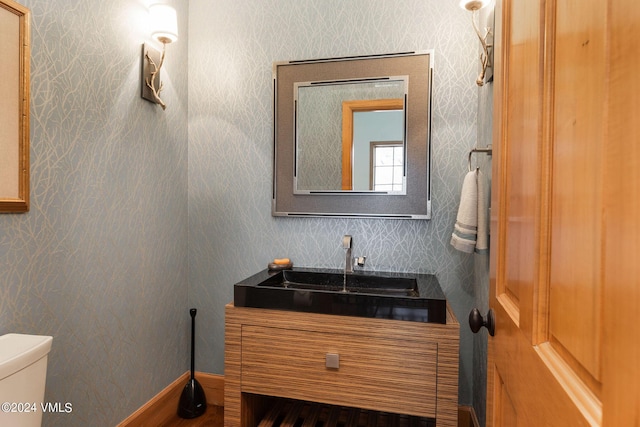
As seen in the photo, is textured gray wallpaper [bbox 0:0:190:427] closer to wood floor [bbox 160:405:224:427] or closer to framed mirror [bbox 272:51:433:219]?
wood floor [bbox 160:405:224:427]

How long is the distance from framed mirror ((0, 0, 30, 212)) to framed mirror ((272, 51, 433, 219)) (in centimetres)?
113

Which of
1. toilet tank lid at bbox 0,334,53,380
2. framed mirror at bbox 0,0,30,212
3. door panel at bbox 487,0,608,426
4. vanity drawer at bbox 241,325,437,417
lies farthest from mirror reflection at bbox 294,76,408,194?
toilet tank lid at bbox 0,334,53,380

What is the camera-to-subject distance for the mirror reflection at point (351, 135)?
193 centimetres

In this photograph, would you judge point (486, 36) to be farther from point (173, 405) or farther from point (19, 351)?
point (173, 405)

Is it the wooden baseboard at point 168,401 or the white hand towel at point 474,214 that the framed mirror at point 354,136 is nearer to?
the white hand towel at point 474,214

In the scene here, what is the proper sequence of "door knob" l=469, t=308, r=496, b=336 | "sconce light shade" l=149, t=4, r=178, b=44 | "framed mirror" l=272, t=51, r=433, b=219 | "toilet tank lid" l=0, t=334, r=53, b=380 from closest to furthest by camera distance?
"door knob" l=469, t=308, r=496, b=336
"toilet tank lid" l=0, t=334, r=53, b=380
"sconce light shade" l=149, t=4, r=178, b=44
"framed mirror" l=272, t=51, r=433, b=219

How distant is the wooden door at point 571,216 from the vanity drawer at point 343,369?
663 millimetres

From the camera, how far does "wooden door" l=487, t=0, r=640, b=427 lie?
→ 14.2 inches

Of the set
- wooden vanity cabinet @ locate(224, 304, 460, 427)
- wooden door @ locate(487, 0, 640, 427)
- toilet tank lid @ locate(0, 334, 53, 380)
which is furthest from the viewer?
wooden vanity cabinet @ locate(224, 304, 460, 427)

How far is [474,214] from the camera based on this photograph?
155cm

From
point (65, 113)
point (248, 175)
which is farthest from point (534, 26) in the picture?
point (248, 175)

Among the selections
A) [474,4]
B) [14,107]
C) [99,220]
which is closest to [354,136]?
[474,4]

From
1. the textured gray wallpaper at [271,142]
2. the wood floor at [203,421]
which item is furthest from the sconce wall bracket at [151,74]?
the wood floor at [203,421]

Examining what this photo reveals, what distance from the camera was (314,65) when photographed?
2027mm
